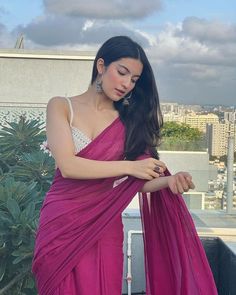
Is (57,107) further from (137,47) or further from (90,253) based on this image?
(90,253)

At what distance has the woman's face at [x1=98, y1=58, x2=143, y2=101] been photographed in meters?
1.55

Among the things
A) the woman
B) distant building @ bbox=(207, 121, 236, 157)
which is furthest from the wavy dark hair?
distant building @ bbox=(207, 121, 236, 157)

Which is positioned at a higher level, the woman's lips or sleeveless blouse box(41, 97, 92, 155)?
the woman's lips

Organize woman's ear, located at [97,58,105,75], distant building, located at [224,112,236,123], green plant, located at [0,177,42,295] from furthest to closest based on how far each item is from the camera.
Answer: distant building, located at [224,112,236,123] → green plant, located at [0,177,42,295] → woman's ear, located at [97,58,105,75]

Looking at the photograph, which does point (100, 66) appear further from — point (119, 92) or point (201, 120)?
point (201, 120)

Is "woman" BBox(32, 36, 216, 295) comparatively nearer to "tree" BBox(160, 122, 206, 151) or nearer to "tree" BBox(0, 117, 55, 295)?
"tree" BBox(0, 117, 55, 295)

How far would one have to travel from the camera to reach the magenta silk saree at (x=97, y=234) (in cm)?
153

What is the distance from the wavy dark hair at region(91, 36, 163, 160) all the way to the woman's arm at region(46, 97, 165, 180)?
92 mm

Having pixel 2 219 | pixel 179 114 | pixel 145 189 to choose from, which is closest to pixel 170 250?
pixel 145 189

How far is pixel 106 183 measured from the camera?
156 cm

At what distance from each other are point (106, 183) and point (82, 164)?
0.11 m

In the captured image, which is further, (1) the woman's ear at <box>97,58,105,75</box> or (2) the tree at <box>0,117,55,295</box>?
(2) the tree at <box>0,117,55,295</box>

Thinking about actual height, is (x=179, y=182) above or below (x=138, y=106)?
below

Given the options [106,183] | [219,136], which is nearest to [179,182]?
[106,183]
